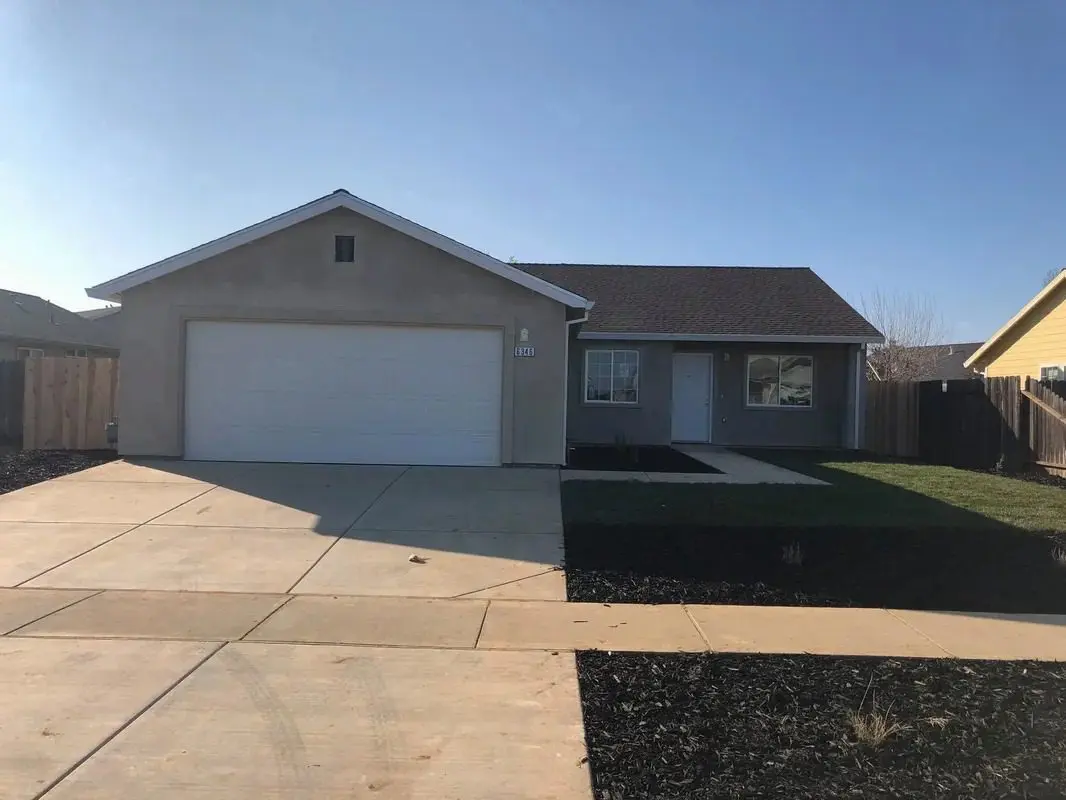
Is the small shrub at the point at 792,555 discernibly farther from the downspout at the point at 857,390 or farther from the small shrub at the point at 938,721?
the downspout at the point at 857,390

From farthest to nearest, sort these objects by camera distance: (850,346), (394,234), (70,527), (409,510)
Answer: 1. (850,346)
2. (394,234)
3. (409,510)
4. (70,527)

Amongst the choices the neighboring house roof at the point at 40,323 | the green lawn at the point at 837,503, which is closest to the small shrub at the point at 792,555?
the green lawn at the point at 837,503

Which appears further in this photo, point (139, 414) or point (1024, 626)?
point (139, 414)

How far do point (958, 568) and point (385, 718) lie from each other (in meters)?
6.02

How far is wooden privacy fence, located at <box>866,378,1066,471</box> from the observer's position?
14.7 metres

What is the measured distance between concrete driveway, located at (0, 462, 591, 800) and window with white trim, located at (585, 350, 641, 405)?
889 centimetres

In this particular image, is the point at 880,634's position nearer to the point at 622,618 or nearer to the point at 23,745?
the point at 622,618

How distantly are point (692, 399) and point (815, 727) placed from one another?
50.3 feet

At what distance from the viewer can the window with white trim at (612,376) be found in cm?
1864

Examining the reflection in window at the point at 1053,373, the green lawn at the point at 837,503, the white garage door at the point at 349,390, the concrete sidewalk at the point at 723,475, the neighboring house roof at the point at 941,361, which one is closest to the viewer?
the green lawn at the point at 837,503

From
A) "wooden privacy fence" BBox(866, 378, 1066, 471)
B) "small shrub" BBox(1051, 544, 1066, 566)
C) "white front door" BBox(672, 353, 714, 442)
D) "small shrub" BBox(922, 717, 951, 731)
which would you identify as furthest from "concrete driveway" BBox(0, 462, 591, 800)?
"wooden privacy fence" BBox(866, 378, 1066, 471)

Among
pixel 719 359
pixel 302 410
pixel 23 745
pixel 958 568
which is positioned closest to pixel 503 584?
pixel 23 745

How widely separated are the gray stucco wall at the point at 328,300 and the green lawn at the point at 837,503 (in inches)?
103

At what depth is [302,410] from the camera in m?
13.5
